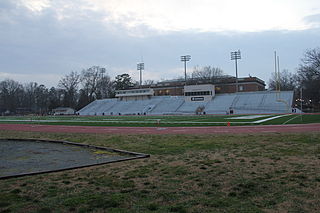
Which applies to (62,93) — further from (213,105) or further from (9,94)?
(213,105)

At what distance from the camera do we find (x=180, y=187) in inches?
230

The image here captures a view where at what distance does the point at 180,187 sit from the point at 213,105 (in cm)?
6661

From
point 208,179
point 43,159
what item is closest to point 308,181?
point 208,179

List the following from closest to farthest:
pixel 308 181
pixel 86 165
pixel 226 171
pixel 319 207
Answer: pixel 319 207
pixel 308 181
pixel 226 171
pixel 86 165

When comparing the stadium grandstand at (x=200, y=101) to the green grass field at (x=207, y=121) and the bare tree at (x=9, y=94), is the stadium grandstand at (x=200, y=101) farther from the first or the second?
the bare tree at (x=9, y=94)

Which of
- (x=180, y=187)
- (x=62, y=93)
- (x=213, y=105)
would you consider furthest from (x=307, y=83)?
(x=62, y=93)

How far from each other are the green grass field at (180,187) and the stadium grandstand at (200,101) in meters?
49.9

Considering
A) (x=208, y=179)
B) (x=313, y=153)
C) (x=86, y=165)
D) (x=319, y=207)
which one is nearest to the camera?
(x=319, y=207)

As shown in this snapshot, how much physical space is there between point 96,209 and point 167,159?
4970 millimetres

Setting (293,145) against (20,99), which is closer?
(293,145)

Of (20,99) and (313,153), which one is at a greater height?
(20,99)

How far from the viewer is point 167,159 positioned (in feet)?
30.7

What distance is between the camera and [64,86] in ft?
369

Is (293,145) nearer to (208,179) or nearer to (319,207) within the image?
(208,179)
